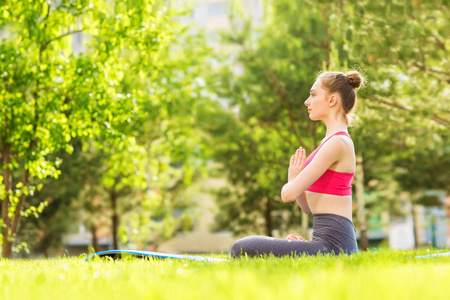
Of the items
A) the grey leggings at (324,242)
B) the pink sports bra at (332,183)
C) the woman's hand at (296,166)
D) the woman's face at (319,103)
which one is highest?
the woman's face at (319,103)

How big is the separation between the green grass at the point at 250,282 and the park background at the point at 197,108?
2.90 m

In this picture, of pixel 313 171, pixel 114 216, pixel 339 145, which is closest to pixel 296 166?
pixel 313 171

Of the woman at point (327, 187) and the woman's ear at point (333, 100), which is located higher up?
the woman's ear at point (333, 100)

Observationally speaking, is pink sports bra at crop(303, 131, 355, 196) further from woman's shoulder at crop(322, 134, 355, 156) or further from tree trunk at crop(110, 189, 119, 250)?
tree trunk at crop(110, 189, 119, 250)

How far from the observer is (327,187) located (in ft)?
12.5

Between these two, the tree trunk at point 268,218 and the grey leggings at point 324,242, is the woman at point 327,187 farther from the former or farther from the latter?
the tree trunk at point 268,218

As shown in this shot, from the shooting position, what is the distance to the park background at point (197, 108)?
7.29 m

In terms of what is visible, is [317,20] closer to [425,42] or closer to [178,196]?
[425,42]

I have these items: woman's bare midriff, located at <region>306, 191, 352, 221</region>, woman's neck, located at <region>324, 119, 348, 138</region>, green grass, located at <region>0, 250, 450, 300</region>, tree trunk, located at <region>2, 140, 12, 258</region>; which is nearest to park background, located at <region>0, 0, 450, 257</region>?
tree trunk, located at <region>2, 140, 12, 258</region>

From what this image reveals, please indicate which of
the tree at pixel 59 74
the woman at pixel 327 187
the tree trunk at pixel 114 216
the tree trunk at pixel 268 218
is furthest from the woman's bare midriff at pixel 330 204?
the tree trunk at pixel 114 216

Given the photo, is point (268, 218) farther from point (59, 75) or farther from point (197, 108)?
point (59, 75)

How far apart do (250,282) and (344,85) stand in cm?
221

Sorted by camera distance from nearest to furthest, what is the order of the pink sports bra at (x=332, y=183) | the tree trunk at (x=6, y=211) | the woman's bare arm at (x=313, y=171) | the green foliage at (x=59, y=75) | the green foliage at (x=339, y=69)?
1. the woman's bare arm at (x=313, y=171)
2. the pink sports bra at (x=332, y=183)
3. the green foliage at (x=59, y=75)
4. the tree trunk at (x=6, y=211)
5. the green foliage at (x=339, y=69)

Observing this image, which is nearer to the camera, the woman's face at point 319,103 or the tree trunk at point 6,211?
the woman's face at point 319,103
